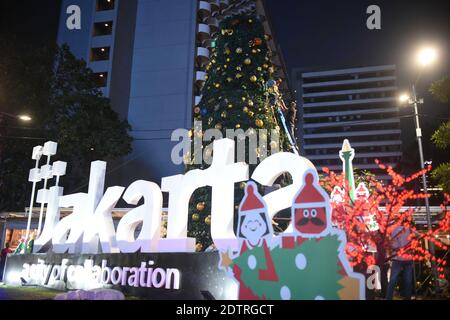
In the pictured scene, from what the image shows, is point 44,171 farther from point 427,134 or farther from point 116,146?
point 427,134

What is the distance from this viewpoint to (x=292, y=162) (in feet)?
22.7

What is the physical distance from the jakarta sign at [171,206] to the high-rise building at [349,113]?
7051 centimetres

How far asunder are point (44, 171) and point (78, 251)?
4791mm

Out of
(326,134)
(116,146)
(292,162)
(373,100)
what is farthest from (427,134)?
(373,100)

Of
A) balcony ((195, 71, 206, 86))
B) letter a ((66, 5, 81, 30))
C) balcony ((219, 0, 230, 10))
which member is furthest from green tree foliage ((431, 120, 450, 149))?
balcony ((219, 0, 230, 10))

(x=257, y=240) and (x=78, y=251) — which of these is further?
(x=78, y=251)

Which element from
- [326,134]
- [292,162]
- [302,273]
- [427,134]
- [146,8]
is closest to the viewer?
[302,273]

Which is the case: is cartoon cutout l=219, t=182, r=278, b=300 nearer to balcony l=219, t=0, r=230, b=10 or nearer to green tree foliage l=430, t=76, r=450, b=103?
green tree foliage l=430, t=76, r=450, b=103

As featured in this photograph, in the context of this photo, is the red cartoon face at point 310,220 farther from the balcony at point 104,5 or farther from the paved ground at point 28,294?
the balcony at point 104,5

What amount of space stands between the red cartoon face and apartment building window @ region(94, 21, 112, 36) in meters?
36.6

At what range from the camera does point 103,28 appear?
37.7m

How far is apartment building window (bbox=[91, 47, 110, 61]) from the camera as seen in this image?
3625 cm

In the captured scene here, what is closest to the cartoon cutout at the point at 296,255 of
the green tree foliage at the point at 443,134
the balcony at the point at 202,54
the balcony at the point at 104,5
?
the green tree foliage at the point at 443,134

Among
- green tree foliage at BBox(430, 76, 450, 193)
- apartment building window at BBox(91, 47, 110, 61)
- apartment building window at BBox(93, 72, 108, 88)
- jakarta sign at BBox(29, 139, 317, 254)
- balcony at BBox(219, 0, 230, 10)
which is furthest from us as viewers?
balcony at BBox(219, 0, 230, 10)
